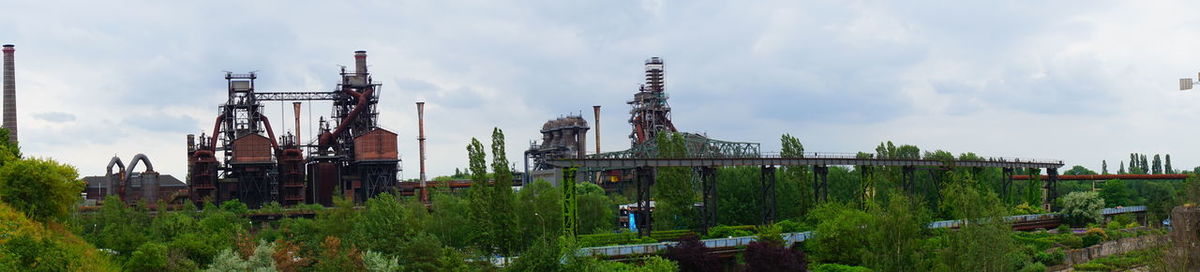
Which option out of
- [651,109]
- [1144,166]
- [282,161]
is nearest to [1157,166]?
[1144,166]

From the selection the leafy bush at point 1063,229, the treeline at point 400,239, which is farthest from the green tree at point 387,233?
the leafy bush at point 1063,229

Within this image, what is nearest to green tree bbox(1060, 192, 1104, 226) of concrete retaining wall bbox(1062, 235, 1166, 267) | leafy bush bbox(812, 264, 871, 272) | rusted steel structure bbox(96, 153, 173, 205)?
concrete retaining wall bbox(1062, 235, 1166, 267)

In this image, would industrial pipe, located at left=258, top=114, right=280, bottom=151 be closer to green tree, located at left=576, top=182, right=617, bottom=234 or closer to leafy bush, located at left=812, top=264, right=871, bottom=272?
green tree, located at left=576, top=182, right=617, bottom=234

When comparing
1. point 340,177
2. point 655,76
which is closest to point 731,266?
point 340,177

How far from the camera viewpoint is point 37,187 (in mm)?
59469

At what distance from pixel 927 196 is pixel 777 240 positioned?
61.7 meters

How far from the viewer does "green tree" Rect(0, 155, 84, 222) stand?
5850cm

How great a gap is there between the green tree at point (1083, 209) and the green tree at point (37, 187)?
84899 mm

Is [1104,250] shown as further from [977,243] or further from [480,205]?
[480,205]

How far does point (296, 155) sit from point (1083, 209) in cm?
8964

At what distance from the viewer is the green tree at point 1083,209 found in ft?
303

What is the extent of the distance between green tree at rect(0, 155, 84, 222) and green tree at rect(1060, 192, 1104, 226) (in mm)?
84899

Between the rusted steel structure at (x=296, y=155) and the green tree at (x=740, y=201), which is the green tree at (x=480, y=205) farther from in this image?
the rusted steel structure at (x=296, y=155)

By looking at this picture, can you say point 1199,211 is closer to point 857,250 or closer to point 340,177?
point 857,250
